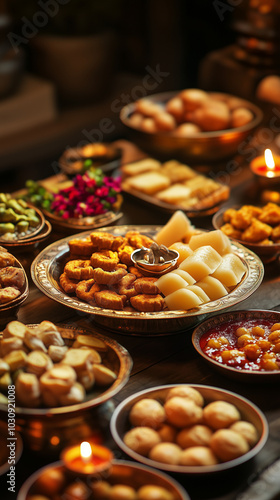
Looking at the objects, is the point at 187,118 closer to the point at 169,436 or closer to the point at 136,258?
the point at 136,258

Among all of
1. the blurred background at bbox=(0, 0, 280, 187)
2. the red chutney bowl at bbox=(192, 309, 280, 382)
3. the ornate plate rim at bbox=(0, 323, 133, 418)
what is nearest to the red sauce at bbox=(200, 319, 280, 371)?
the red chutney bowl at bbox=(192, 309, 280, 382)

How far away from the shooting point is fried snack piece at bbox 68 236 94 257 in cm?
197

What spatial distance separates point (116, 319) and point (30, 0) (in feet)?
11.6

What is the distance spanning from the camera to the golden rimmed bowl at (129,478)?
A: 3.84 feet

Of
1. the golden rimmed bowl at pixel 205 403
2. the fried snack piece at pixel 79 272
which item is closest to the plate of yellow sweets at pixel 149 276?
the fried snack piece at pixel 79 272

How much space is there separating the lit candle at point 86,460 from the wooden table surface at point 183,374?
0.20 m

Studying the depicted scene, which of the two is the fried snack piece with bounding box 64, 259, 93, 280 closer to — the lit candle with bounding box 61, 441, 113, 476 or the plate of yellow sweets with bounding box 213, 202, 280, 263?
the plate of yellow sweets with bounding box 213, 202, 280, 263

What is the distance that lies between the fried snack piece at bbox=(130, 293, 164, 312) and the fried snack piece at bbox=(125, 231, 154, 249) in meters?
0.30

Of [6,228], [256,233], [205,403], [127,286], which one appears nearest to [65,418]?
[205,403]

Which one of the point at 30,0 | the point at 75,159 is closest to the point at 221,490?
the point at 75,159

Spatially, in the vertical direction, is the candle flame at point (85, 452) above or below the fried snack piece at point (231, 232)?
above

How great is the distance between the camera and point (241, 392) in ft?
5.17

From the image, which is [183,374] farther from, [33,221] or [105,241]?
[33,221]

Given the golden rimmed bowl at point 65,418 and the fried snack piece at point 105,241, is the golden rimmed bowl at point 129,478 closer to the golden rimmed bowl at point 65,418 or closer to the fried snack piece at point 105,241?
the golden rimmed bowl at point 65,418
